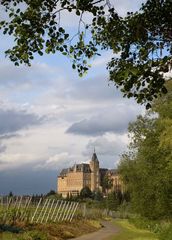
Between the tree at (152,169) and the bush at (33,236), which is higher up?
the tree at (152,169)

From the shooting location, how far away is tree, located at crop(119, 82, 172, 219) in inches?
1539

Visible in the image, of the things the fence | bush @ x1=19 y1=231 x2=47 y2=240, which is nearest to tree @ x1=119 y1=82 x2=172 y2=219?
the fence

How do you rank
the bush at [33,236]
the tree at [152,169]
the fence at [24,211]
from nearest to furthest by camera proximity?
1. the bush at [33,236]
2. the fence at [24,211]
3. the tree at [152,169]

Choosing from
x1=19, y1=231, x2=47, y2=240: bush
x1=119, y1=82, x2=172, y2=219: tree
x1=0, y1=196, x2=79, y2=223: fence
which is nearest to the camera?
x1=19, y1=231, x2=47, y2=240: bush

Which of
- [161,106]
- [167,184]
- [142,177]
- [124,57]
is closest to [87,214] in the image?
[142,177]

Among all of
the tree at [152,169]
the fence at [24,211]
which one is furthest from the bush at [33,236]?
the tree at [152,169]

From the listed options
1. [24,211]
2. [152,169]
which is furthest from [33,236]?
[152,169]

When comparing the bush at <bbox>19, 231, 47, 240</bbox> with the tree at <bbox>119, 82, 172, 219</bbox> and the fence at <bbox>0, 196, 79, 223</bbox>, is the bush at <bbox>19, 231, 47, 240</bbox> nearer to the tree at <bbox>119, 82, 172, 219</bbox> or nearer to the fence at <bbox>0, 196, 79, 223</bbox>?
the fence at <bbox>0, 196, 79, 223</bbox>

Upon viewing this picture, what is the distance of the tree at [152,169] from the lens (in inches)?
1539

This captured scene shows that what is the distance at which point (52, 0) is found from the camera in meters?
8.56

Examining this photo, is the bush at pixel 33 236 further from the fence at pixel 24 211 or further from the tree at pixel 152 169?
the tree at pixel 152 169

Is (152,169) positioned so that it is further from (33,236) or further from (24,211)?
(33,236)

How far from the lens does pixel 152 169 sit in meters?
43.2

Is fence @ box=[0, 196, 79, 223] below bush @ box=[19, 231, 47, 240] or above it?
above
